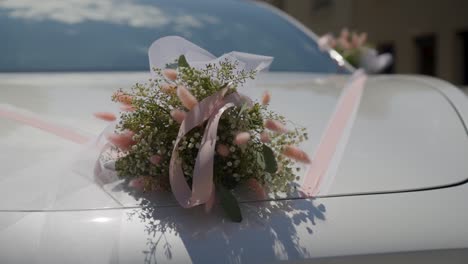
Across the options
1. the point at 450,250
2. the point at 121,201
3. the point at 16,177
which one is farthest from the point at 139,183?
the point at 450,250

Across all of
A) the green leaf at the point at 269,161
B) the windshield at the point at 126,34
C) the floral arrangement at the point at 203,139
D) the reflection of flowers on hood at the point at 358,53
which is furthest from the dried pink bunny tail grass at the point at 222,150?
the reflection of flowers on hood at the point at 358,53

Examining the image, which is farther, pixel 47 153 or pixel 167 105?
pixel 47 153

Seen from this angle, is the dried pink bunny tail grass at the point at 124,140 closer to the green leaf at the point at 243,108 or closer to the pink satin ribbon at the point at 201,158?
the pink satin ribbon at the point at 201,158

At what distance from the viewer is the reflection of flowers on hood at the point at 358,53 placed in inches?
137

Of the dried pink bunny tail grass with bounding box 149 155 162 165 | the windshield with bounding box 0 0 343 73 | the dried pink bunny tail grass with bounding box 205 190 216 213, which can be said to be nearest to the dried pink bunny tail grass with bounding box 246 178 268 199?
the dried pink bunny tail grass with bounding box 205 190 216 213

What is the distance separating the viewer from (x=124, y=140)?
1.61 meters

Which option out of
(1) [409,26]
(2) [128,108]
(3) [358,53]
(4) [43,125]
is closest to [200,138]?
(2) [128,108]

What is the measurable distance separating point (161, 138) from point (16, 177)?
38 cm

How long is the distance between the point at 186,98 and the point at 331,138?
58cm

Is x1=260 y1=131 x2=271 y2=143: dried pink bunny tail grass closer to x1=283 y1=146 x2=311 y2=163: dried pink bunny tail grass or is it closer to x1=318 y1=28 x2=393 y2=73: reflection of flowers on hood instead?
x1=283 y1=146 x2=311 y2=163: dried pink bunny tail grass

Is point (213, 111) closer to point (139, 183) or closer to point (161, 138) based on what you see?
point (161, 138)

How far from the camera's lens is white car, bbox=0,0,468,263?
144cm

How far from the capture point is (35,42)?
291 cm

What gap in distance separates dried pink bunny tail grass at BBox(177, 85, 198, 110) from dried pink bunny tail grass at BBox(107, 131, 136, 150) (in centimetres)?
17
